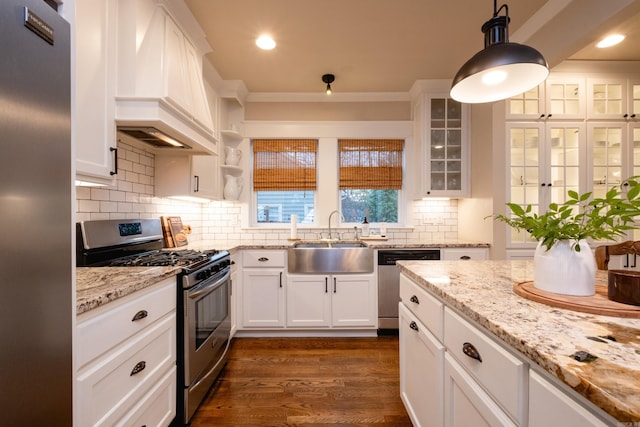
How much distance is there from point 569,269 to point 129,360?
65.5 inches

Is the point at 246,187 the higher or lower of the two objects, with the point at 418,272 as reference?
higher

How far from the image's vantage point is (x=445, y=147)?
303 cm

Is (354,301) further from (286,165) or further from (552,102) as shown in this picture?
(552,102)

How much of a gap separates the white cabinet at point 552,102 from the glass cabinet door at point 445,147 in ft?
1.89

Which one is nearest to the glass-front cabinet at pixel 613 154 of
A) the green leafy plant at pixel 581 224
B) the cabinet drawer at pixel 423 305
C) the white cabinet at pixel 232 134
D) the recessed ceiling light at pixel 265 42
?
the green leafy plant at pixel 581 224

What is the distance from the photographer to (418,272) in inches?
52.6

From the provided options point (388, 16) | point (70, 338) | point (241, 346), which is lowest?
point (241, 346)

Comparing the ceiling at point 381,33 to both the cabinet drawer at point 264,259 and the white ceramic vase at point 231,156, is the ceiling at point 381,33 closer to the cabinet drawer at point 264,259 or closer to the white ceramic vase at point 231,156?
the white ceramic vase at point 231,156

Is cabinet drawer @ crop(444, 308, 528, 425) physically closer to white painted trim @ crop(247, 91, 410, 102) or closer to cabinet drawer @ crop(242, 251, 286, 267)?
cabinet drawer @ crop(242, 251, 286, 267)

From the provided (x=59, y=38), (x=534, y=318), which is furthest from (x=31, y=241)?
(x=534, y=318)

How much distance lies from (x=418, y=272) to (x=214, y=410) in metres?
1.51

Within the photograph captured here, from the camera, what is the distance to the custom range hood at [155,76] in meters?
1.47

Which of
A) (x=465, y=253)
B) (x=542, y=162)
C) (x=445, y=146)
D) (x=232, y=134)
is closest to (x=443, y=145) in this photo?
(x=445, y=146)

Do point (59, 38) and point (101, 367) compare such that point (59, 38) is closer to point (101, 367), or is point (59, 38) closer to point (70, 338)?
point (70, 338)
